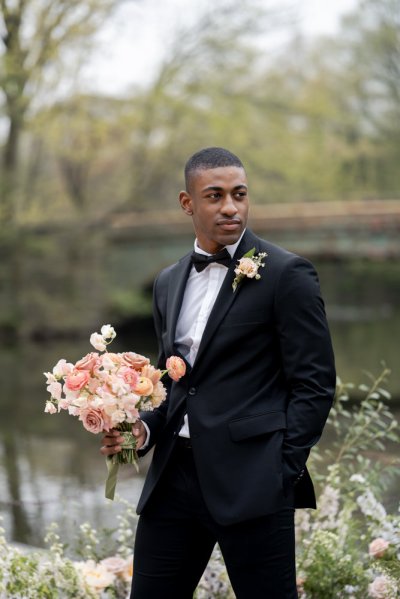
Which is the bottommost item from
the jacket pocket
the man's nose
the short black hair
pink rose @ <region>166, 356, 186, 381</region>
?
the jacket pocket

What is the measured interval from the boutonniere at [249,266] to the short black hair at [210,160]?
29 centimetres

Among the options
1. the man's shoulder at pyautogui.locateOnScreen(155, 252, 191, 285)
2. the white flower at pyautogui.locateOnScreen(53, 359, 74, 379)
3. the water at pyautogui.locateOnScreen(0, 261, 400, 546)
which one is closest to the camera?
the white flower at pyautogui.locateOnScreen(53, 359, 74, 379)

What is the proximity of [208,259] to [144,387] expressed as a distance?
0.47 m

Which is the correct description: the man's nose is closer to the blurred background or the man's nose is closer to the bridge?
the blurred background

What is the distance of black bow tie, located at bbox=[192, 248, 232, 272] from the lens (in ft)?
9.56

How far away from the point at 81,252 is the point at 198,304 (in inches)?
801

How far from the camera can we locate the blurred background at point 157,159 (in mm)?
20250

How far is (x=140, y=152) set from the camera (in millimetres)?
24203

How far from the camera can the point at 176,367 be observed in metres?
2.76

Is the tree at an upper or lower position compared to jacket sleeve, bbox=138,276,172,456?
upper

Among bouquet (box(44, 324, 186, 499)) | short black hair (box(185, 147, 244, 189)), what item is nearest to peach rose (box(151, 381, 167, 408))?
bouquet (box(44, 324, 186, 499))

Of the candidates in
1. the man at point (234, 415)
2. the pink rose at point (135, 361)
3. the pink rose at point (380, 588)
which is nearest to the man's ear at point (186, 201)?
the man at point (234, 415)

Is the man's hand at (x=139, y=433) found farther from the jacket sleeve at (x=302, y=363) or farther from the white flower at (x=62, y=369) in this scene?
the jacket sleeve at (x=302, y=363)

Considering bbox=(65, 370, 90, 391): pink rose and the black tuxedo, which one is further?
bbox=(65, 370, 90, 391): pink rose
